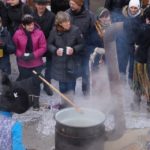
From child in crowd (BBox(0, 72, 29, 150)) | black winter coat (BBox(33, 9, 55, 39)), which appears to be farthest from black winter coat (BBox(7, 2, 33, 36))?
child in crowd (BBox(0, 72, 29, 150))

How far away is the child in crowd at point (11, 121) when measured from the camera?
3.51 meters

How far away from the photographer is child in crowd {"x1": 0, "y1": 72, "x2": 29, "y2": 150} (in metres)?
3.51

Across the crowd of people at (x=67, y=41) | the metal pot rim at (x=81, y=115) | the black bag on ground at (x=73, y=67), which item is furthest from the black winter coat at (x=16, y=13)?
the metal pot rim at (x=81, y=115)

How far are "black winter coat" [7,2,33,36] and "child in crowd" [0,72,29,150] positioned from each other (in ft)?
7.80

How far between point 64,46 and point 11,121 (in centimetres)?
258

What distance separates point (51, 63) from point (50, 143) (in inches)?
61.1

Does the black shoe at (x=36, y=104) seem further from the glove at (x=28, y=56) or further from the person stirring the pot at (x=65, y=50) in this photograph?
the glove at (x=28, y=56)

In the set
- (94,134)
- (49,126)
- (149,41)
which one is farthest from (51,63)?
(94,134)

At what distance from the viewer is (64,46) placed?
5.98m

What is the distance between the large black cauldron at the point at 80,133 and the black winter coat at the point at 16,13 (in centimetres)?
258

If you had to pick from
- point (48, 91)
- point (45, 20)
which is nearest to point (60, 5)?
point (45, 20)

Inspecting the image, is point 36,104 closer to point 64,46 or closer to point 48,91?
point 48,91

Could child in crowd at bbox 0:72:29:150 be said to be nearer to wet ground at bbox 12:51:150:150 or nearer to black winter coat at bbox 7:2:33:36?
wet ground at bbox 12:51:150:150

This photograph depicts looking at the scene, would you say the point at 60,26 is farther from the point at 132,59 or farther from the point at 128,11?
the point at 132,59
